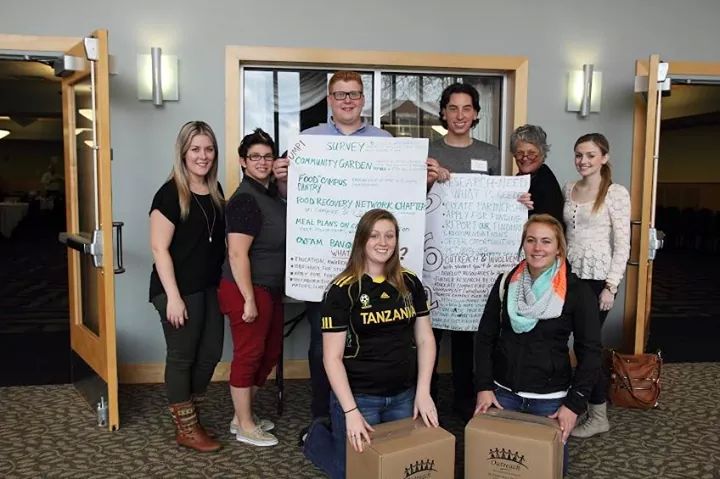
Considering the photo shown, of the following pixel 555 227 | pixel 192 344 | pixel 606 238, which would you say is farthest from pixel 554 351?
pixel 192 344

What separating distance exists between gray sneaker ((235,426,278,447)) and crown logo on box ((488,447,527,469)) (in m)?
1.18

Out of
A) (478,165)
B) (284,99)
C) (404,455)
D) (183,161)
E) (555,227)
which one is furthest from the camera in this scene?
(284,99)

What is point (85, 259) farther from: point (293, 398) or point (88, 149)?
point (293, 398)

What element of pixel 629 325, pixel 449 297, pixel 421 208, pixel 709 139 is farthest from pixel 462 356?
pixel 709 139

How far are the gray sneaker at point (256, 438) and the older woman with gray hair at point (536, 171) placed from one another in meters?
1.67

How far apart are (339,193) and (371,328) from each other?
75 centimetres

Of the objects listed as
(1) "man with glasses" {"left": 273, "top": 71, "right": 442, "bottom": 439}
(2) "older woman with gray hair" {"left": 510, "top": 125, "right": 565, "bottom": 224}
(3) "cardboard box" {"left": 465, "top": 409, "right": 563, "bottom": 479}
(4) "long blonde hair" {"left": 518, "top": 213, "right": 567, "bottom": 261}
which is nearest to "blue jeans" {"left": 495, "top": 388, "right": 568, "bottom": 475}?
(3) "cardboard box" {"left": 465, "top": 409, "right": 563, "bottom": 479}

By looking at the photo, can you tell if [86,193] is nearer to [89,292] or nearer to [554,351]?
[89,292]

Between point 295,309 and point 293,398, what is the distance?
1.88 feet

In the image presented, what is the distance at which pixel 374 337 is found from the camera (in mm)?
2471

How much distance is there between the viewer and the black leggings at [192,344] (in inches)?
115

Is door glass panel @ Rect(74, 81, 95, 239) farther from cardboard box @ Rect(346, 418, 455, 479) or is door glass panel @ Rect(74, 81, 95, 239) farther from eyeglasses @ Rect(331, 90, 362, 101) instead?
cardboard box @ Rect(346, 418, 455, 479)

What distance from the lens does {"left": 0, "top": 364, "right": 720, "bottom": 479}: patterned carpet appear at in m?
2.80

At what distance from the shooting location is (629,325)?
13.8 feet
